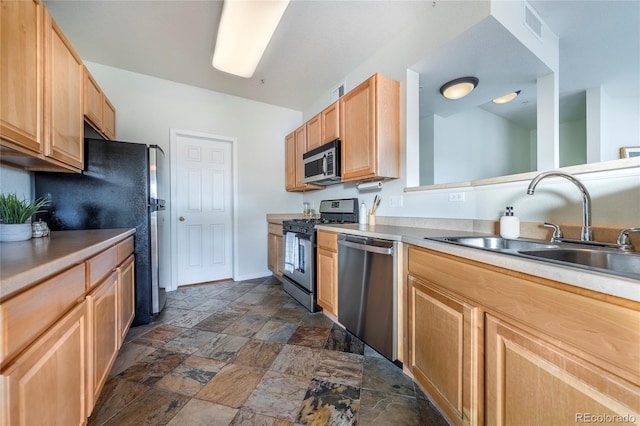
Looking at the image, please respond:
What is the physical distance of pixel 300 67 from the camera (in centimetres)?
Answer: 277

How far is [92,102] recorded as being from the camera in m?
2.03

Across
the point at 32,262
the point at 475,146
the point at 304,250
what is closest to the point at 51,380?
the point at 32,262

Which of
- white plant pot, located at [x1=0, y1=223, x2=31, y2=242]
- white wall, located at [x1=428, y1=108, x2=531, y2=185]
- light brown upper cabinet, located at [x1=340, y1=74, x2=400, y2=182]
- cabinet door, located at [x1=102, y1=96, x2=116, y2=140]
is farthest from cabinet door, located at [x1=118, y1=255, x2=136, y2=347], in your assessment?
white wall, located at [x1=428, y1=108, x2=531, y2=185]

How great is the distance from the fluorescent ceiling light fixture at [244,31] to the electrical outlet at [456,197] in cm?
180

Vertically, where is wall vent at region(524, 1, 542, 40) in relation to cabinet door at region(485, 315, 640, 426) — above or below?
above

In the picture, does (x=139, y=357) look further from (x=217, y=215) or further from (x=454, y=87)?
(x=454, y=87)

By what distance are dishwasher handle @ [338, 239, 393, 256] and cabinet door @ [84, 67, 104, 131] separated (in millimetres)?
2310

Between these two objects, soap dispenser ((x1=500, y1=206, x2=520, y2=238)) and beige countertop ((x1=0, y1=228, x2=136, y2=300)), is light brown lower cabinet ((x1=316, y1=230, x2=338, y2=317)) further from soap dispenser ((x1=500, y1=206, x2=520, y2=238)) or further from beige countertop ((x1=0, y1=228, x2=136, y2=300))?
beige countertop ((x1=0, y1=228, x2=136, y2=300))

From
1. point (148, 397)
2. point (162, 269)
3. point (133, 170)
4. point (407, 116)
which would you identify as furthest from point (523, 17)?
point (162, 269)

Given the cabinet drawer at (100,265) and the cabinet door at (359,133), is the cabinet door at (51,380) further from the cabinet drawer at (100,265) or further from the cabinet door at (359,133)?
the cabinet door at (359,133)

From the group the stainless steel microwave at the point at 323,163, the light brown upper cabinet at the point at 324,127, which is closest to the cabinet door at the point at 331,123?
the light brown upper cabinet at the point at 324,127

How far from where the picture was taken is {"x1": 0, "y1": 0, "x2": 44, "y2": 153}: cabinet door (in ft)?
3.49

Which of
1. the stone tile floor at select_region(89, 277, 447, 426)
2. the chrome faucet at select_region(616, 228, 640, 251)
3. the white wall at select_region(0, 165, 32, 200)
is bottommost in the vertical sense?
the stone tile floor at select_region(89, 277, 447, 426)

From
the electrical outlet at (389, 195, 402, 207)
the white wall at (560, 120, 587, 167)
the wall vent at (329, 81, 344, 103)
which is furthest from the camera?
the white wall at (560, 120, 587, 167)
